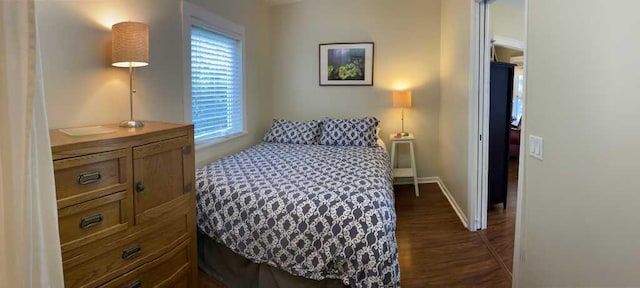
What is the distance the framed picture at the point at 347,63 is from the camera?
15.7 feet

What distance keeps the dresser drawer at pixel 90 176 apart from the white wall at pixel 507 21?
4770 millimetres

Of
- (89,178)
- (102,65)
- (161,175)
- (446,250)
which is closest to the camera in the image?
(89,178)

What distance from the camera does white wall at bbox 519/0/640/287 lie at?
3.95 ft

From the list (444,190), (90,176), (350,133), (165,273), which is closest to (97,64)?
(90,176)

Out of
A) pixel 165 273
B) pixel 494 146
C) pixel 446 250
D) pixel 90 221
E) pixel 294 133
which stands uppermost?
pixel 294 133

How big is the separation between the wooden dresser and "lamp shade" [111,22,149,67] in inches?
19.1

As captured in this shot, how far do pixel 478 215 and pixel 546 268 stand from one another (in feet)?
5.13

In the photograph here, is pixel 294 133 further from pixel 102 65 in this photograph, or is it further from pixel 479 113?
pixel 102 65

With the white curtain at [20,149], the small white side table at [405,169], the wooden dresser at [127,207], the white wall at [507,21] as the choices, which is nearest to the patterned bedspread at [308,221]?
the wooden dresser at [127,207]

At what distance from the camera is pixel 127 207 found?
1.60 metres

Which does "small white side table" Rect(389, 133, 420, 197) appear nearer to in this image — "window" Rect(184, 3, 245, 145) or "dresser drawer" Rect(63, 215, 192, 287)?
"window" Rect(184, 3, 245, 145)

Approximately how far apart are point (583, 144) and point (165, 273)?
1.99 m

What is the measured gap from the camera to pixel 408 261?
278cm

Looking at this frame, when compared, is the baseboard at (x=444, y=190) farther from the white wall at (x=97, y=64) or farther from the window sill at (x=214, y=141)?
the white wall at (x=97, y=64)
